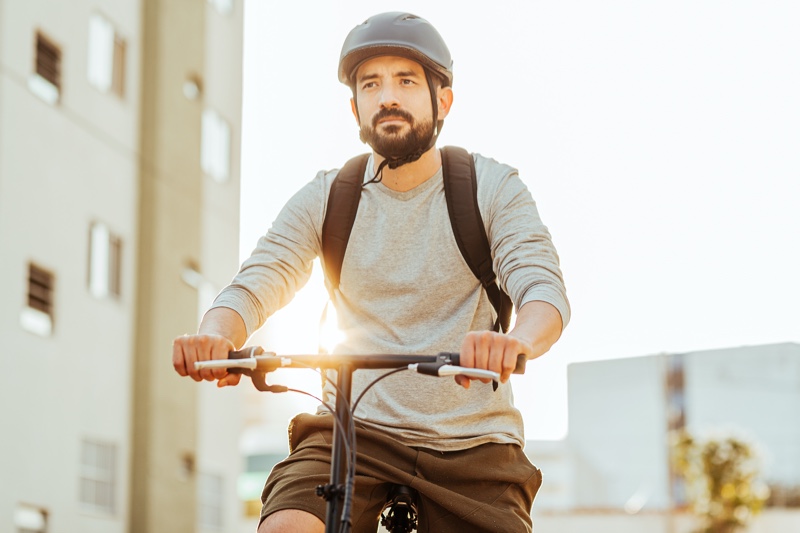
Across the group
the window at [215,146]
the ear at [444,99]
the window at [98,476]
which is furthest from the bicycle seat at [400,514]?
the window at [215,146]

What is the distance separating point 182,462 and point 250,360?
16.9 metres

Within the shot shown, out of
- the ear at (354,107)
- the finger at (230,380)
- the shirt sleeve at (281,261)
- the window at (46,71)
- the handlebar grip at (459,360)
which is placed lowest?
the finger at (230,380)

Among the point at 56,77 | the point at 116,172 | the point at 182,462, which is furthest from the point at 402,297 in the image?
the point at 182,462

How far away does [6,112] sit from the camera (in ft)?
45.6

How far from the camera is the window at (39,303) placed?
1449 centimetres

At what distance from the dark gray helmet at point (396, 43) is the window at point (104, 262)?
1336 cm

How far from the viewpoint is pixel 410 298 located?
10.9 feet

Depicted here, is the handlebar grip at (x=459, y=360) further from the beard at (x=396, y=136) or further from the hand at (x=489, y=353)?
the beard at (x=396, y=136)

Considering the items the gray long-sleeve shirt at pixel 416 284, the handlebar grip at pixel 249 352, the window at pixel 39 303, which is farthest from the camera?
the window at pixel 39 303

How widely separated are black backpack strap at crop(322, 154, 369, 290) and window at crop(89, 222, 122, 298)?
13.3 meters

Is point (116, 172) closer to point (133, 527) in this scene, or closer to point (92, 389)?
point (92, 389)

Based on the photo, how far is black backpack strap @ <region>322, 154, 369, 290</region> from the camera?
11.3 ft

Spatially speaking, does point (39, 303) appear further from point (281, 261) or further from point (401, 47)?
point (401, 47)

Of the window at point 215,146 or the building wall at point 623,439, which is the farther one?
the building wall at point 623,439
